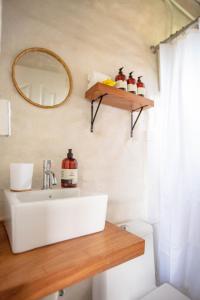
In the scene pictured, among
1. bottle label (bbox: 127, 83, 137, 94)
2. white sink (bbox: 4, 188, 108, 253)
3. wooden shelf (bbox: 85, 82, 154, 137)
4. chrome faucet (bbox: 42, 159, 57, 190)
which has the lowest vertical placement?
white sink (bbox: 4, 188, 108, 253)

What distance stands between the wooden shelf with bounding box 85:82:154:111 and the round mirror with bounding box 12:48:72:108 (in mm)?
151

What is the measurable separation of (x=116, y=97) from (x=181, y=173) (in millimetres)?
667

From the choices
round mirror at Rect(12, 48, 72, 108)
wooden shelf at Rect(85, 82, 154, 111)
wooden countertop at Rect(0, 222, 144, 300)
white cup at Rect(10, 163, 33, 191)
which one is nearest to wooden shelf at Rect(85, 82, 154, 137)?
wooden shelf at Rect(85, 82, 154, 111)

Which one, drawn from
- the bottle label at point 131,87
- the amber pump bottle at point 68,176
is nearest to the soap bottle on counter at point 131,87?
the bottle label at point 131,87

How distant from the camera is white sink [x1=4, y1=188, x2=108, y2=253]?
0.56 meters

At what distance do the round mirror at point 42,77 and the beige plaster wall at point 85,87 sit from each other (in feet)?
0.11

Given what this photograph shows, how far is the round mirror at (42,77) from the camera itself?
907 millimetres

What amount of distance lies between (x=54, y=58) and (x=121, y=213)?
1.08 meters

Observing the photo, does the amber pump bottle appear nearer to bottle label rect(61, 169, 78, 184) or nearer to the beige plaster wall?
bottle label rect(61, 169, 78, 184)

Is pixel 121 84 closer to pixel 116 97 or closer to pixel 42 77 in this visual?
pixel 116 97

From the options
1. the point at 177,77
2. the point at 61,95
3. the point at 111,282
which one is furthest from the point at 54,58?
the point at 111,282

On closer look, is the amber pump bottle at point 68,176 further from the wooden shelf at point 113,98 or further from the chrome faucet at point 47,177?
the wooden shelf at point 113,98

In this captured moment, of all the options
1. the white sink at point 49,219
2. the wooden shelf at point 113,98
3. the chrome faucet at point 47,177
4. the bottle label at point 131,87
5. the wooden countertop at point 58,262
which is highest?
the bottle label at point 131,87

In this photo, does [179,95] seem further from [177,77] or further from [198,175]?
[198,175]
